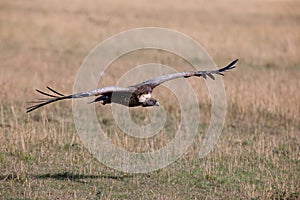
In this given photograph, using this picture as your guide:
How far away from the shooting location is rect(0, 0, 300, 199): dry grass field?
25.0 ft

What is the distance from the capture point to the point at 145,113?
1203cm

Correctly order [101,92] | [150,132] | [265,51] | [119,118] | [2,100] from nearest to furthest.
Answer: [101,92], [150,132], [119,118], [2,100], [265,51]

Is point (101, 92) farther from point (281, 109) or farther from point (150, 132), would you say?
point (281, 109)

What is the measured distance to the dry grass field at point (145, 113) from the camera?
25.0ft

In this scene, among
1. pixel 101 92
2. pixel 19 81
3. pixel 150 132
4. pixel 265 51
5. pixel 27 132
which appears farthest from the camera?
pixel 265 51

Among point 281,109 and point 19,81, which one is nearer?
point 281,109

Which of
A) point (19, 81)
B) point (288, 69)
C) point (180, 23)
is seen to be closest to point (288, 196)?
point (19, 81)

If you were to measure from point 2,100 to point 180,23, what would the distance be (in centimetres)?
1329

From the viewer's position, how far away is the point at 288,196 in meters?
7.21

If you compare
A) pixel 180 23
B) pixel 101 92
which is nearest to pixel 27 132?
pixel 101 92

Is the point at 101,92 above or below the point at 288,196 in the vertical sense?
above

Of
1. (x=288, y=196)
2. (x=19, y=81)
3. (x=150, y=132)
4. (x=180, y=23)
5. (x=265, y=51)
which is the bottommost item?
(x=288, y=196)

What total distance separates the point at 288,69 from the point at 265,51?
88.8 inches

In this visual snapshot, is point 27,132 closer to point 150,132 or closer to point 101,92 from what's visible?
point 150,132
